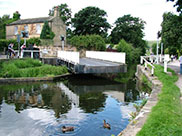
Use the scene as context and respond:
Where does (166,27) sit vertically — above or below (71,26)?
below

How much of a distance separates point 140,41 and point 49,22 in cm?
2834

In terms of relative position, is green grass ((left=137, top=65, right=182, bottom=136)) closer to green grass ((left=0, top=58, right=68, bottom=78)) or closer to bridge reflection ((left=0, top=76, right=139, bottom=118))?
bridge reflection ((left=0, top=76, right=139, bottom=118))

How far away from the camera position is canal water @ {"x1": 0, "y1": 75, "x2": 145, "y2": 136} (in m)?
8.18

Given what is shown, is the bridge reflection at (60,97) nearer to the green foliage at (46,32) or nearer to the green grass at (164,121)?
the green grass at (164,121)

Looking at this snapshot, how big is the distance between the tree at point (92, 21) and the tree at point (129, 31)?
7.23m

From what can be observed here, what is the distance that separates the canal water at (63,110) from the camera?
8.18m

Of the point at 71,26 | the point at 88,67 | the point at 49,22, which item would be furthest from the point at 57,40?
the point at 88,67

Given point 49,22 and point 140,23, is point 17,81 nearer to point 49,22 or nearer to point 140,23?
point 49,22

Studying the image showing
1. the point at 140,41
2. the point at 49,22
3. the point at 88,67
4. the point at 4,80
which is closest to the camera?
the point at 88,67

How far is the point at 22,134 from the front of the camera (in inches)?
308

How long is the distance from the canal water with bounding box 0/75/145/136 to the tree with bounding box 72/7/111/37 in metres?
37.7

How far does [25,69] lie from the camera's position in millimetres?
20547

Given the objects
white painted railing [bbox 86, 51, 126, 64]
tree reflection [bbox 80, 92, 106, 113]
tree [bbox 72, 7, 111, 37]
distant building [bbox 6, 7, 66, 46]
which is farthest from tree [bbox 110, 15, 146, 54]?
tree reflection [bbox 80, 92, 106, 113]

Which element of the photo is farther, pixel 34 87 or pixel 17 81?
pixel 17 81
